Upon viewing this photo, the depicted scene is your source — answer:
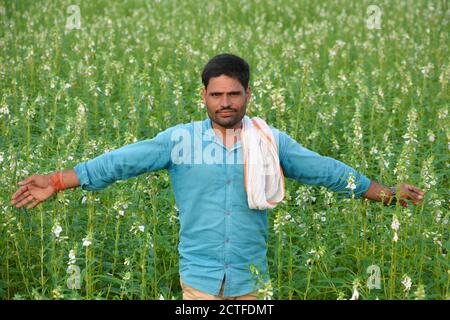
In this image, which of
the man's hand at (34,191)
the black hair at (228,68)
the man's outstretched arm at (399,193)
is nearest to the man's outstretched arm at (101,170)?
the man's hand at (34,191)

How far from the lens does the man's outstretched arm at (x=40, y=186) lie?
4660 mm

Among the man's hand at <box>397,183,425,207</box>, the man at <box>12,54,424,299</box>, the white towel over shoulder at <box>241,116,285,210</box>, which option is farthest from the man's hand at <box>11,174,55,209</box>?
the man's hand at <box>397,183,425,207</box>

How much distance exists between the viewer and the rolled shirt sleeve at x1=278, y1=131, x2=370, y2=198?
487cm

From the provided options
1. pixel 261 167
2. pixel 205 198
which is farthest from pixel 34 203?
pixel 261 167

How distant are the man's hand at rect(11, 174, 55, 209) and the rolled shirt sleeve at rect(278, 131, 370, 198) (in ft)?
4.69

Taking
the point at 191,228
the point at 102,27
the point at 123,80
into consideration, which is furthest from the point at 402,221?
the point at 102,27

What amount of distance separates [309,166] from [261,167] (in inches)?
17.2

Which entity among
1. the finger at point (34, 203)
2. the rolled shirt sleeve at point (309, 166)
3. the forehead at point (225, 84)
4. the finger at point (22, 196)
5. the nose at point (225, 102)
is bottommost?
the finger at point (34, 203)

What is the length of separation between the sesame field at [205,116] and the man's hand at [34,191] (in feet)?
1.04

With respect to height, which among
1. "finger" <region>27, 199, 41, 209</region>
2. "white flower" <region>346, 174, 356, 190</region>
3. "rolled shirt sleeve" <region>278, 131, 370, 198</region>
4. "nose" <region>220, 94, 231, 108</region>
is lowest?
"finger" <region>27, 199, 41, 209</region>

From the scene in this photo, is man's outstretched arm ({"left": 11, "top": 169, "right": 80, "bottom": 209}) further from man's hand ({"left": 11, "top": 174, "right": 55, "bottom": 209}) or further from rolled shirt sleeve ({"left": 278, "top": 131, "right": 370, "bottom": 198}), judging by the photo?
rolled shirt sleeve ({"left": 278, "top": 131, "right": 370, "bottom": 198})

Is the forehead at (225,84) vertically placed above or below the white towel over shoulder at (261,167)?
above

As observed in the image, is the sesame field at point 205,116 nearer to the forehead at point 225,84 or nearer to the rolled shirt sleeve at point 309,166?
the rolled shirt sleeve at point 309,166

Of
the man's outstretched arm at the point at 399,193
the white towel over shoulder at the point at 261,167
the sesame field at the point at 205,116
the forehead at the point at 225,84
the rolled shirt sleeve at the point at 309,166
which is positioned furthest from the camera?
the sesame field at the point at 205,116
